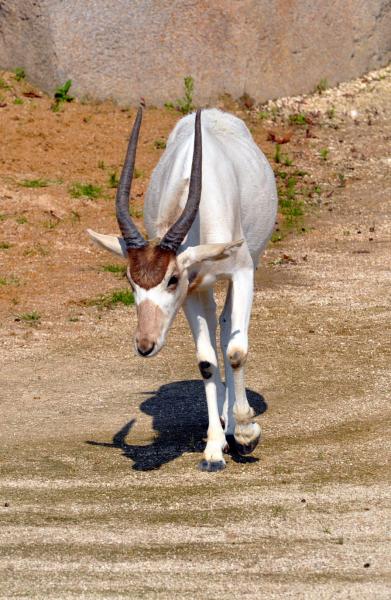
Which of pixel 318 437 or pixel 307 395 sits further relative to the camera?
pixel 307 395

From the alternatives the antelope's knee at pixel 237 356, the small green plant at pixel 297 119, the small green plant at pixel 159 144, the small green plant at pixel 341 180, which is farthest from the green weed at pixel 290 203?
the antelope's knee at pixel 237 356

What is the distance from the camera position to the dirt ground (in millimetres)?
6031

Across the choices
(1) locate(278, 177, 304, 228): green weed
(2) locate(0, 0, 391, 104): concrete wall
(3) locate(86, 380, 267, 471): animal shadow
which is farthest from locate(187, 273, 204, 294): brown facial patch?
(2) locate(0, 0, 391, 104): concrete wall

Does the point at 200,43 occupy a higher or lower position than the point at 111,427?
higher

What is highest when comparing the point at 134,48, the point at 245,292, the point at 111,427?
the point at 134,48

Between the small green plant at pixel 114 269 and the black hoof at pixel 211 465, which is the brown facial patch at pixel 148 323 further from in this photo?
the small green plant at pixel 114 269

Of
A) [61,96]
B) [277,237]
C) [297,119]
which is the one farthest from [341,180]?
[61,96]

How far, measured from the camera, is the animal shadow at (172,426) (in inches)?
305

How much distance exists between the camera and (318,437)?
26.0ft

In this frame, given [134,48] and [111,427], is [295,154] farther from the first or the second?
[111,427]

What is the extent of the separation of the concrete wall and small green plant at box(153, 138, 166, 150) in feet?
2.94

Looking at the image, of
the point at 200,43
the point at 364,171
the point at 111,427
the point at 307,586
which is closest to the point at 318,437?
the point at 111,427

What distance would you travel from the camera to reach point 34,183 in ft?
46.5

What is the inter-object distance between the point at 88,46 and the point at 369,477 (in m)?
9.68
